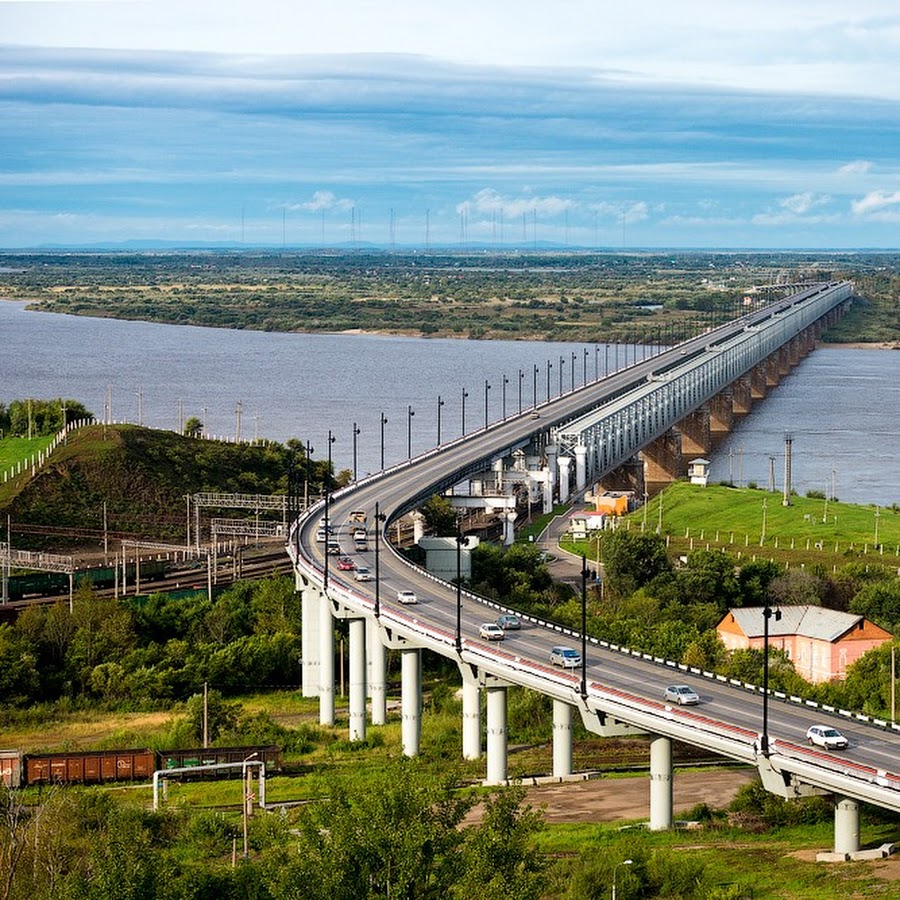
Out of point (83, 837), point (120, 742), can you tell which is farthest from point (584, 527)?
point (83, 837)

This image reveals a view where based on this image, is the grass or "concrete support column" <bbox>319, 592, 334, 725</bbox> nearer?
"concrete support column" <bbox>319, 592, 334, 725</bbox>

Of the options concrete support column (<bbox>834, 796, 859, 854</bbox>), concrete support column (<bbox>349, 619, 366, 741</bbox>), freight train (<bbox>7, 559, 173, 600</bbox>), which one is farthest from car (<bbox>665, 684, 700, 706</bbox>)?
freight train (<bbox>7, 559, 173, 600</bbox>)

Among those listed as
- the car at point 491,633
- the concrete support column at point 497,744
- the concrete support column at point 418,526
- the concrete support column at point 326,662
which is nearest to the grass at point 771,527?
the concrete support column at point 418,526

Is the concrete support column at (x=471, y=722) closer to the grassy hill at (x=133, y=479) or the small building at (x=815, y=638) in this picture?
the small building at (x=815, y=638)

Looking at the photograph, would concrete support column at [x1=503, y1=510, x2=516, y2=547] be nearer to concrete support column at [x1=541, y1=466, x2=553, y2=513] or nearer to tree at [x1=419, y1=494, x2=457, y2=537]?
tree at [x1=419, y1=494, x2=457, y2=537]

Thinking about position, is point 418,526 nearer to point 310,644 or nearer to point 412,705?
point 310,644

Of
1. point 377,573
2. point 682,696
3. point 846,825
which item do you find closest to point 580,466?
point 377,573
